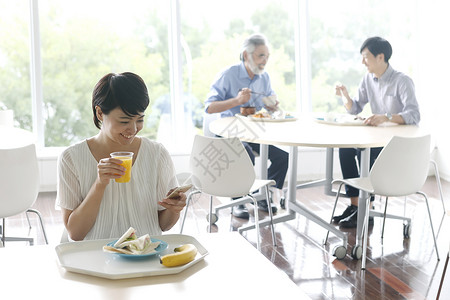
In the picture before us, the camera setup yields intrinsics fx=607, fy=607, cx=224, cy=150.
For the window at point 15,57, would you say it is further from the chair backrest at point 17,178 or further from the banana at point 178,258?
the banana at point 178,258

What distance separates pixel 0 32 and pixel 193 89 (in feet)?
5.90

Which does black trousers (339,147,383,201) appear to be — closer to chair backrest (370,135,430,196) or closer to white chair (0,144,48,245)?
chair backrest (370,135,430,196)

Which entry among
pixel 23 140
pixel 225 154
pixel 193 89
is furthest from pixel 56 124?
pixel 225 154

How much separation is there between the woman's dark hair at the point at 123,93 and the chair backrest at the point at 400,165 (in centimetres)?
177

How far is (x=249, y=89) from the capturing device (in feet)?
14.6

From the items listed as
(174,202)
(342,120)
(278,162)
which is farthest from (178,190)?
(278,162)

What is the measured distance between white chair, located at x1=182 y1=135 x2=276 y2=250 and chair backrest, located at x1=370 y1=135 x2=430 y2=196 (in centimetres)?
70

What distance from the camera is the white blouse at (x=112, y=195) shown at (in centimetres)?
199

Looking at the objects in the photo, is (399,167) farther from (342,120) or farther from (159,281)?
(159,281)

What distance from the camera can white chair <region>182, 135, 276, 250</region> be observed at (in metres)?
3.37

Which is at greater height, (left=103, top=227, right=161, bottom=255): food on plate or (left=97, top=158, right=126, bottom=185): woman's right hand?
(left=97, top=158, right=126, bottom=185): woman's right hand

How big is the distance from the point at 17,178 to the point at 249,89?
1.93 m

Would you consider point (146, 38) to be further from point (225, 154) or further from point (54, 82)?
point (225, 154)

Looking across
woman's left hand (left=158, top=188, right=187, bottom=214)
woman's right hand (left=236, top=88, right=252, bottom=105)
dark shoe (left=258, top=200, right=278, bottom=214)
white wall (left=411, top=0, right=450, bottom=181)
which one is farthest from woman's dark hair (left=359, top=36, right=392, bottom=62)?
woman's left hand (left=158, top=188, right=187, bottom=214)
